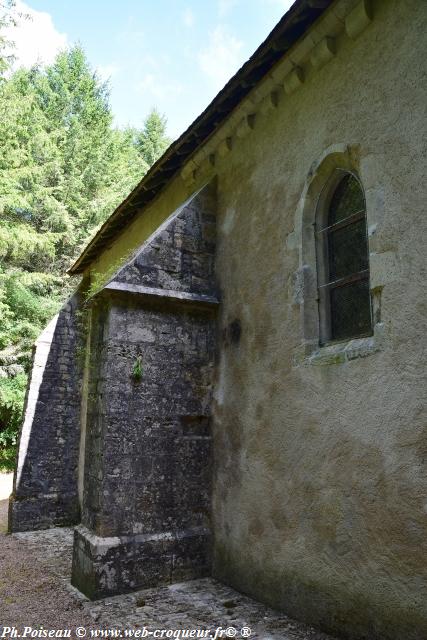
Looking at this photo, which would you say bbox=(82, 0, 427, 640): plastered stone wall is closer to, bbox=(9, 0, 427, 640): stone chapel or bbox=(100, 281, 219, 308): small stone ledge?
bbox=(9, 0, 427, 640): stone chapel

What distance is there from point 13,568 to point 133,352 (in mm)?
3388

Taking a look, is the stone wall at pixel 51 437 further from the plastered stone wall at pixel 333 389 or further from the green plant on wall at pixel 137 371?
the plastered stone wall at pixel 333 389

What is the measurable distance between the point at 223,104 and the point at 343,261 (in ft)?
8.46

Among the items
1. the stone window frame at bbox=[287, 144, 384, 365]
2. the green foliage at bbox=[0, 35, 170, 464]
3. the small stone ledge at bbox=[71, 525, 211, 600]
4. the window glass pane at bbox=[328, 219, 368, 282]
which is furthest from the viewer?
the green foliage at bbox=[0, 35, 170, 464]

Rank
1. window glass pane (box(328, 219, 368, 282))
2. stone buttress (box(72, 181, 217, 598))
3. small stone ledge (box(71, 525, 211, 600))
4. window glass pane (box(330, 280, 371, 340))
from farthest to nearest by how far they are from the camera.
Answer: stone buttress (box(72, 181, 217, 598))
small stone ledge (box(71, 525, 211, 600))
window glass pane (box(328, 219, 368, 282))
window glass pane (box(330, 280, 371, 340))

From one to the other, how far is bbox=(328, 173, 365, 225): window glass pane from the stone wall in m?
6.37

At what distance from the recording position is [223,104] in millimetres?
5812

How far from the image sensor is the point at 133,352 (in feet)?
18.5

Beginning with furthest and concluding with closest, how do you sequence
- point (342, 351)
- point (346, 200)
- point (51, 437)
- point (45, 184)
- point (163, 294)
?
point (45, 184) → point (51, 437) → point (163, 294) → point (346, 200) → point (342, 351)

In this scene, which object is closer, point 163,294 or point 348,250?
point 348,250

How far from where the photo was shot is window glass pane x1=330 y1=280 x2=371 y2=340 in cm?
427

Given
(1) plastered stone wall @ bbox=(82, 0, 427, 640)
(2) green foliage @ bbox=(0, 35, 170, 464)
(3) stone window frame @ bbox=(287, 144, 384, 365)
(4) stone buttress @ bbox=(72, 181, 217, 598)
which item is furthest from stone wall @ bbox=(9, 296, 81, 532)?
(3) stone window frame @ bbox=(287, 144, 384, 365)

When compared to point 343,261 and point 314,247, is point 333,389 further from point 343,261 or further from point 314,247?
point 314,247

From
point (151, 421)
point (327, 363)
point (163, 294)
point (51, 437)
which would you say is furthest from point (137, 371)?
point (51, 437)
